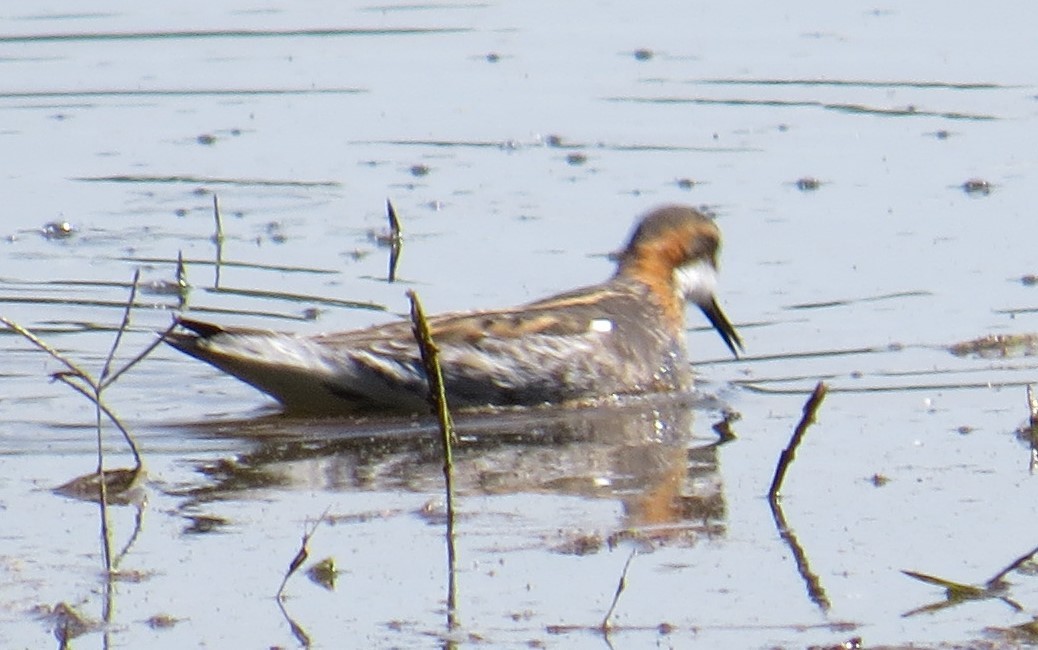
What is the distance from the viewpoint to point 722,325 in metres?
11.7

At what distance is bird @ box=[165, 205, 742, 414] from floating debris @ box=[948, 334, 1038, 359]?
3.70 ft

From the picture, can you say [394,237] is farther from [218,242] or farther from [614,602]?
[614,602]

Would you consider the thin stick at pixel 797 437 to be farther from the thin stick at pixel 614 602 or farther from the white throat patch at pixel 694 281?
the white throat patch at pixel 694 281

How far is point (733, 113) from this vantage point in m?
16.5

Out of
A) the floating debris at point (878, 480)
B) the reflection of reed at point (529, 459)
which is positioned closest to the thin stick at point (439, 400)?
the reflection of reed at point (529, 459)

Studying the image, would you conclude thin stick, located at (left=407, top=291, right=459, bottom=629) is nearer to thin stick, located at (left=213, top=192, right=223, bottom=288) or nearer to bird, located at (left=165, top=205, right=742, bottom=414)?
bird, located at (left=165, top=205, right=742, bottom=414)

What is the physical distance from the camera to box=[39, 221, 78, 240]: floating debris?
13422 millimetres

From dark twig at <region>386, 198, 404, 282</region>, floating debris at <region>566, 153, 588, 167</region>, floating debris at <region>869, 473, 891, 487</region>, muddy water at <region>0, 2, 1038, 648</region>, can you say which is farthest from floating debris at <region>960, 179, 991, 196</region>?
floating debris at <region>869, 473, 891, 487</region>

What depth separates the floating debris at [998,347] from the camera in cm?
1102

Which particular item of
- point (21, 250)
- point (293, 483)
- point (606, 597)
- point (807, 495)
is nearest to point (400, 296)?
Result: point (21, 250)

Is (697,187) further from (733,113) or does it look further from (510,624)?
(510,624)

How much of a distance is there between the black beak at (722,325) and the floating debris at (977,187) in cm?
289

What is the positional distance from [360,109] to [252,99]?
92 cm

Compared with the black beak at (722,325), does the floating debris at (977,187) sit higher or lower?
higher
